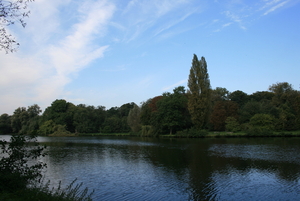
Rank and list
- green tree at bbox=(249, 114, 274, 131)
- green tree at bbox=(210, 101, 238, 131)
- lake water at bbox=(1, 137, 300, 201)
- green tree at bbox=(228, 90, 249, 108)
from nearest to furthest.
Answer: lake water at bbox=(1, 137, 300, 201)
green tree at bbox=(249, 114, 274, 131)
green tree at bbox=(210, 101, 238, 131)
green tree at bbox=(228, 90, 249, 108)

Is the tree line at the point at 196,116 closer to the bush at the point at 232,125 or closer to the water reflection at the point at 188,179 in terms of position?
the bush at the point at 232,125

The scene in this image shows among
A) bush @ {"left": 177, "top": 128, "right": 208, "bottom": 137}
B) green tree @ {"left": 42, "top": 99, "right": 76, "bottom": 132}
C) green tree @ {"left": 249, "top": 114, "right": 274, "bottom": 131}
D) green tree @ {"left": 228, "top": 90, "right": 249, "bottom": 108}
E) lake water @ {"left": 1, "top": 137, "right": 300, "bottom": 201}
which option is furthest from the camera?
green tree @ {"left": 228, "top": 90, "right": 249, "bottom": 108}

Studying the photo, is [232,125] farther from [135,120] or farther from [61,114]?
[61,114]

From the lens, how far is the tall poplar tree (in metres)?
52.4

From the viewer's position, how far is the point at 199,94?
174ft

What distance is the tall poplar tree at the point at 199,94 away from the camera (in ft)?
172

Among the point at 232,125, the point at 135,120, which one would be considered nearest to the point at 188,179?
the point at 232,125

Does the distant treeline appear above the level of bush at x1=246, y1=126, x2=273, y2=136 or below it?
above

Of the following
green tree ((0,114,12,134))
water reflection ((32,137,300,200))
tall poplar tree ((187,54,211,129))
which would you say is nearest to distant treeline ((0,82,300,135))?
tall poplar tree ((187,54,211,129))

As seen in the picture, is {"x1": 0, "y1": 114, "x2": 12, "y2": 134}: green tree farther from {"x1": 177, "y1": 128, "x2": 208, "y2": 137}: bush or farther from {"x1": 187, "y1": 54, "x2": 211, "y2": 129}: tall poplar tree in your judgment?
{"x1": 187, "y1": 54, "x2": 211, "y2": 129}: tall poplar tree

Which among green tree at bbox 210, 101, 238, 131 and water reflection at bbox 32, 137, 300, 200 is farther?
green tree at bbox 210, 101, 238, 131

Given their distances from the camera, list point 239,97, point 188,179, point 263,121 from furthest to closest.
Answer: point 239,97 < point 263,121 < point 188,179

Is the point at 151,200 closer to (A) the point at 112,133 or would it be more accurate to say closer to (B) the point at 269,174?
(B) the point at 269,174

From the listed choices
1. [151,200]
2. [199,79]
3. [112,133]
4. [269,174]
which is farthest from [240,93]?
[151,200]
